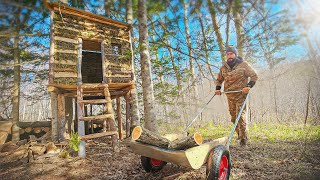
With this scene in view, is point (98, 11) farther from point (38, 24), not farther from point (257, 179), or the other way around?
point (257, 179)

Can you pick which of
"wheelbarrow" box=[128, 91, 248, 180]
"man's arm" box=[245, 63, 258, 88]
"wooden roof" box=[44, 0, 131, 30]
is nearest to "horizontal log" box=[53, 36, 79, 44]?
"wooden roof" box=[44, 0, 131, 30]

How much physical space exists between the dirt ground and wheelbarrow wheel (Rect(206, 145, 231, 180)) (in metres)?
0.51

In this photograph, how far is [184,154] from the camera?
2.44 meters

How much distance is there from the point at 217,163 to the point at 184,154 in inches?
19.8

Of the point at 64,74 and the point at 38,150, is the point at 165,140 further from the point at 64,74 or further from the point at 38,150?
the point at 64,74

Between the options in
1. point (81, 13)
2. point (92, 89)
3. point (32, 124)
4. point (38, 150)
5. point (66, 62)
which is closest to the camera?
point (38, 150)

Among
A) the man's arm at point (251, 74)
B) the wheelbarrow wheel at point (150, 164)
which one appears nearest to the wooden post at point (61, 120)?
the wheelbarrow wheel at point (150, 164)

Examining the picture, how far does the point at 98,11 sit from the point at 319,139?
10.5m

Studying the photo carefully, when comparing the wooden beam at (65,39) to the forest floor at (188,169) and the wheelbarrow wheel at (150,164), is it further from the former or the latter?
the wheelbarrow wheel at (150,164)

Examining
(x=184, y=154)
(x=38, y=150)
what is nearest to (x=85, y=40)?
(x=38, y=150)

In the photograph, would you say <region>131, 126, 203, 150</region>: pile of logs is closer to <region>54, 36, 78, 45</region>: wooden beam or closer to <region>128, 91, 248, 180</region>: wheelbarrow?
<region>128, 91, 248, 180</region>: wheelbarrow

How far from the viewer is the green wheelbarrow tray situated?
97.8 inches

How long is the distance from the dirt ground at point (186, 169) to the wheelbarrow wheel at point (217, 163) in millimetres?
506

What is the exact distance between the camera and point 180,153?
8.18ft
